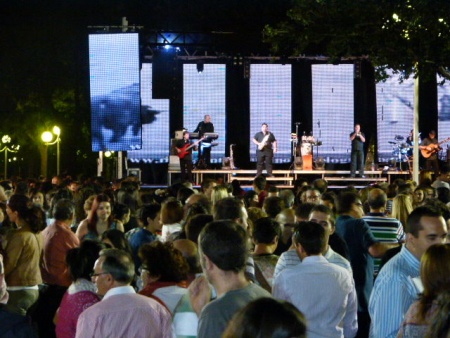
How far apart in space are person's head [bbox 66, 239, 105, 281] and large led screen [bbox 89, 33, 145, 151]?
15.7 metres

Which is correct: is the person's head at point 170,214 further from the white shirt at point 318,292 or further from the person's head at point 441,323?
the person's head at point 441,323

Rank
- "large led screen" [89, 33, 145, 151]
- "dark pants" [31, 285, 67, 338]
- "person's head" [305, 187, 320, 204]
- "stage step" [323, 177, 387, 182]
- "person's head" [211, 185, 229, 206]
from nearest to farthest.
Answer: "dark pants" [31, 285, 67, 338], "person's head" [305, 187, 320, 204], "person's head" [211, 185, 229, 206], "large led screen" [89, 33, 145, 151], "stage step" [323, 177, 387, 182]

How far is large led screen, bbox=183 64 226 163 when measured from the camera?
1133 inches

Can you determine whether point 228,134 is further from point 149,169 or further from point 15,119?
point 15,119

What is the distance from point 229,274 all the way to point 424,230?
147 cm

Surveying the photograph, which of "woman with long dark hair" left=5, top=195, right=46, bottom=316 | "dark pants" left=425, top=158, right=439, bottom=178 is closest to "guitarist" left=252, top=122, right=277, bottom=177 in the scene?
"dark pants" left=425, top=158, right=439, bottom=178

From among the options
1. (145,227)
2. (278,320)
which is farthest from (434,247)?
(145,227)

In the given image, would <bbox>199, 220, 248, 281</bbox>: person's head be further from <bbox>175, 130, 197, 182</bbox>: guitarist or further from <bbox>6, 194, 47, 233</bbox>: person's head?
<bbox>175, 130, 197, 182</bbox>: guitarist

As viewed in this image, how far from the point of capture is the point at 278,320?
2770 millimetres

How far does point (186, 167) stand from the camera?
26.6m

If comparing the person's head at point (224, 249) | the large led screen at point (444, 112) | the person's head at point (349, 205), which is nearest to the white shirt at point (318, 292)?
the person's head at point (224, 249)

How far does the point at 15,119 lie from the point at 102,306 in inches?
1515

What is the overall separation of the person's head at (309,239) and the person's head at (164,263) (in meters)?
0.74

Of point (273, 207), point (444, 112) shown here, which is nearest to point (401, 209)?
point (273, 207)
